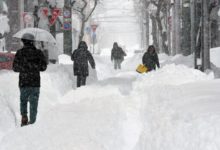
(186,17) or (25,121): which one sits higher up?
(186,17)

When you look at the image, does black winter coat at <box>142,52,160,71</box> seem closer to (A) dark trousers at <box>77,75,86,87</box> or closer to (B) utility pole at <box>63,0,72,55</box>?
(A) dark trousers at <box>77,75,86,87</box>

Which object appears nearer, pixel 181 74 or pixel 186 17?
pixel 181 74

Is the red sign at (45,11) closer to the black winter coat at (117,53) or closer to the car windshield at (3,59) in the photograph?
the car windshield at (3,59)

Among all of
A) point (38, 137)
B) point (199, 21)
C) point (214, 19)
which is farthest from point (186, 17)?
point (38, 137)

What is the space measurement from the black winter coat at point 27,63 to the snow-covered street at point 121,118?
2.81 ft

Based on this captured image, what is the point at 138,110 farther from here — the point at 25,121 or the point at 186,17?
the point at 186,17

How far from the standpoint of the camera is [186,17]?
89.5ft

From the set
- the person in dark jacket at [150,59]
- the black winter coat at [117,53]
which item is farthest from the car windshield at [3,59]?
the black winter coat at [117,53]

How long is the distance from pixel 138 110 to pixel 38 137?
2.85 m

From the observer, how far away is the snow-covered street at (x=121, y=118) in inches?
217

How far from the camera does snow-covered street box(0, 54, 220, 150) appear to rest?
551 centimetres

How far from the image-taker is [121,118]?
32.6 ft

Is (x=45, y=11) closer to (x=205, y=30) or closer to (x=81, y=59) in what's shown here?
(x=81, y=59)

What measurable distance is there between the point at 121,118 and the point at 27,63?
6.81 ft
